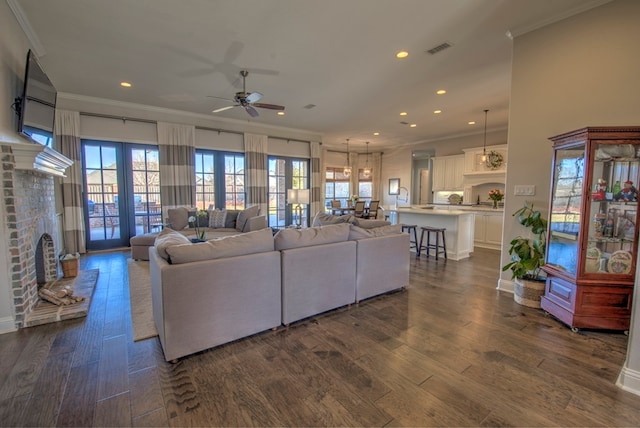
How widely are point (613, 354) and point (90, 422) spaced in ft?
12.2

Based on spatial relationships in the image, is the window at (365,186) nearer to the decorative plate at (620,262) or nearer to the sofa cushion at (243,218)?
the sofa cushion at (243,218)

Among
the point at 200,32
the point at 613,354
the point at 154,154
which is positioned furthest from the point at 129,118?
the point at 613,354

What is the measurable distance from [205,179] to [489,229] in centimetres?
703

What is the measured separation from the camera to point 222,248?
92.5 inches

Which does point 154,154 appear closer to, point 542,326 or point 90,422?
point 90,422

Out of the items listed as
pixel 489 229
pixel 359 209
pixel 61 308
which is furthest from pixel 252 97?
pixel 489 229

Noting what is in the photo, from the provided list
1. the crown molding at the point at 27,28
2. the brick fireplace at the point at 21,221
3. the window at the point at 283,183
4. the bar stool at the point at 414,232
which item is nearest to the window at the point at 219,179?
the window at the point at 283,183

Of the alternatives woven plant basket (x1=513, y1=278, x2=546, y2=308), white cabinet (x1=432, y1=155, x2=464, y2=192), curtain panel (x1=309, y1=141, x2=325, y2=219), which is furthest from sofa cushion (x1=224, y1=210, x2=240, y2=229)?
white cabinet (x1=432, y1=155, x2=464, y2=192)

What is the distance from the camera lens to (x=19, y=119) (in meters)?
3.06

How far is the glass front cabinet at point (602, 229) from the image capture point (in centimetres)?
257

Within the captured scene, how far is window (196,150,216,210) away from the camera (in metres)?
7.02

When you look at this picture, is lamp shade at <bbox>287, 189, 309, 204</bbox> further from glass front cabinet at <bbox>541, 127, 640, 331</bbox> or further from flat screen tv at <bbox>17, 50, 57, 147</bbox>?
glass front cabinet at <bbox>541, 127, 640, 331</bbox>

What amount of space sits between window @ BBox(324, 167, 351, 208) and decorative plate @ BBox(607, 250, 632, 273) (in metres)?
8.91

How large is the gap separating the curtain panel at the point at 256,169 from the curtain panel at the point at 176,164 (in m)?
1.38
